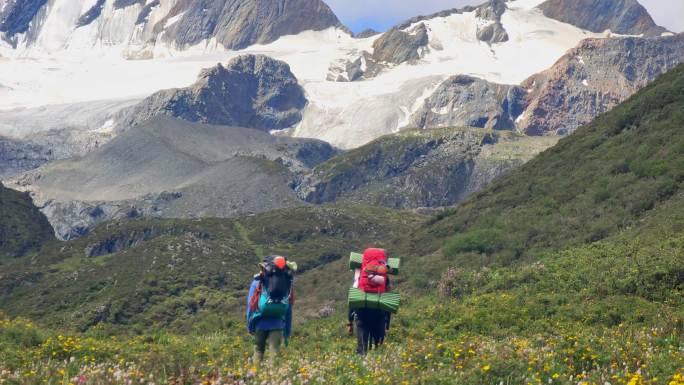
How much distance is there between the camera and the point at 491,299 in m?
38.8

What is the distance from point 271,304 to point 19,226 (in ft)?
548

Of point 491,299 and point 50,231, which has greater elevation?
point 491,299

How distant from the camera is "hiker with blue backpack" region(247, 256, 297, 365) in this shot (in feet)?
74.9

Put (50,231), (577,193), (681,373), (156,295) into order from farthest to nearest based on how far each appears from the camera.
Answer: (50,231) < (156,295) < (577,193) < (681,373)

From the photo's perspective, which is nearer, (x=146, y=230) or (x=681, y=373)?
(x=681, y=373)

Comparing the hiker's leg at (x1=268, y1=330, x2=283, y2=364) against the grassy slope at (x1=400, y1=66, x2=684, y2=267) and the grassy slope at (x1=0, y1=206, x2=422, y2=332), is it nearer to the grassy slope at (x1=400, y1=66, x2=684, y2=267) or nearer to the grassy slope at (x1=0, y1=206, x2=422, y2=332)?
the grassy slope at (x1=400, y1=66, x2=684, y2=267)

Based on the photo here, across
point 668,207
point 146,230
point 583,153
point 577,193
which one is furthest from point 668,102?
point 146,230

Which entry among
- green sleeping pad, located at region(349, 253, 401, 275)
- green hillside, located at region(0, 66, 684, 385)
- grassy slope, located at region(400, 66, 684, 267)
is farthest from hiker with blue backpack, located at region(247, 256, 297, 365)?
grassy slope, located at region(400, 66, 684, 267)

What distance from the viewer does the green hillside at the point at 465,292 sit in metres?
18.5

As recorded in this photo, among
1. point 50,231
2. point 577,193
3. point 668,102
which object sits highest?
point 668,102

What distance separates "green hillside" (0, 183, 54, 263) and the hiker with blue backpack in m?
150

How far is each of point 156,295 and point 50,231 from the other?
70.1 metres

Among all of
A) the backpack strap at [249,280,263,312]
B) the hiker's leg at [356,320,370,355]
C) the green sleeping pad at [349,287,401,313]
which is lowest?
the hiker's leg at [356,320,370,355]

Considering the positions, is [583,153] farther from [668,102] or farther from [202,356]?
[202,356]
